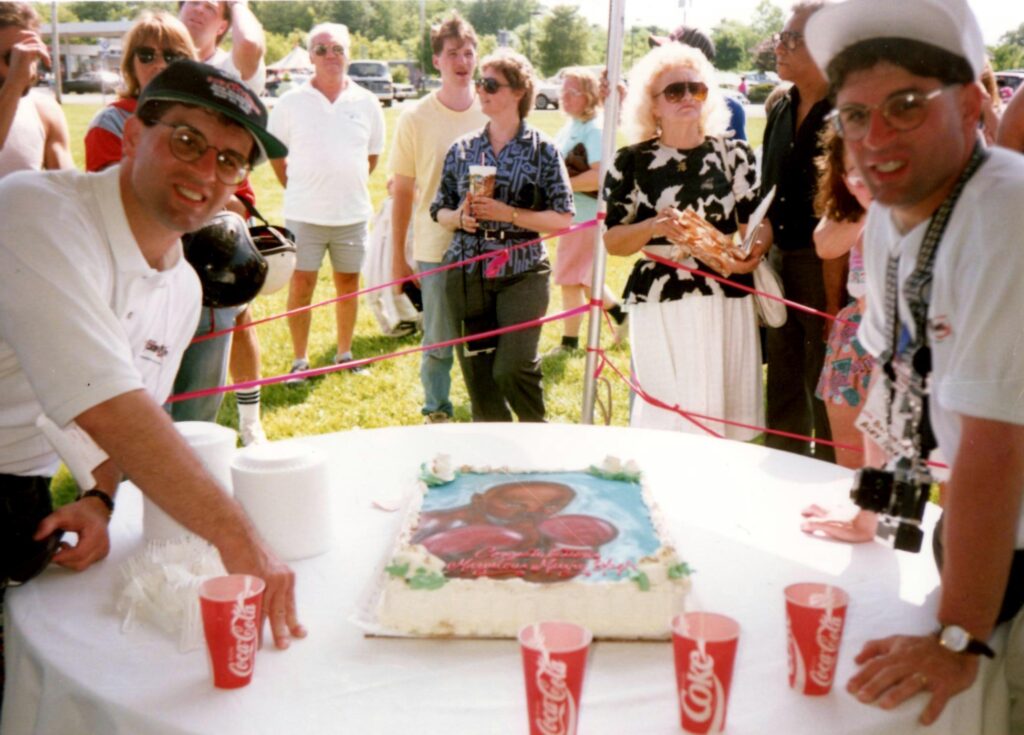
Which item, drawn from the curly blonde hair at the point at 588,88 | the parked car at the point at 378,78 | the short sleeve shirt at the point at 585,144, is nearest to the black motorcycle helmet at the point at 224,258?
the short sleeve shirt at the point at 585,144

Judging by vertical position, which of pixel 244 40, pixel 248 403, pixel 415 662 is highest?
pixel 244 40

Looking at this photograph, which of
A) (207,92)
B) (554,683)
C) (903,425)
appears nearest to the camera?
(554,683)

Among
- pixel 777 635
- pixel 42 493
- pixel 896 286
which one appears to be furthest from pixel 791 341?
pixel 42 493

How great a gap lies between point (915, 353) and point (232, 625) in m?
1.07

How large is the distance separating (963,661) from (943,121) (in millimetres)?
773

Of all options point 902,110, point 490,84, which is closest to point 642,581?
point 902,110

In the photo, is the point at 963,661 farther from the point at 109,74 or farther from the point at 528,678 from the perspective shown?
the point at 109,74

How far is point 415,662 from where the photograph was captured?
1.36 m

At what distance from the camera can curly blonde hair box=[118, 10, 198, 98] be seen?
135 inches

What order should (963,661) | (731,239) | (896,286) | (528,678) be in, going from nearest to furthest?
(528,678)
(963,661)
(896,286)
(731,239)

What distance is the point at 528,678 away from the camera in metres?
A: 1.11

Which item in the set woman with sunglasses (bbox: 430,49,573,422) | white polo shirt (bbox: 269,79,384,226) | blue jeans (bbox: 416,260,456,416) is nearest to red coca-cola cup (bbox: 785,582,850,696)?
woman with sunglasses (bbox: 430,49,573,422)

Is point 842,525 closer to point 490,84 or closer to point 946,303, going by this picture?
point 946,303

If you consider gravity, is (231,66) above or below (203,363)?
above
